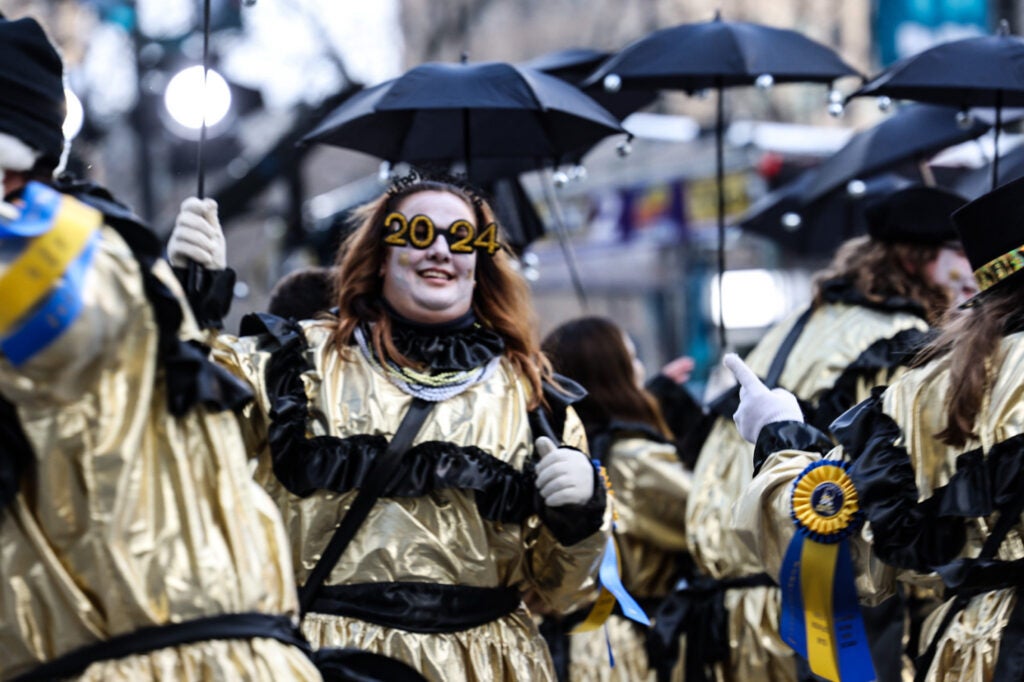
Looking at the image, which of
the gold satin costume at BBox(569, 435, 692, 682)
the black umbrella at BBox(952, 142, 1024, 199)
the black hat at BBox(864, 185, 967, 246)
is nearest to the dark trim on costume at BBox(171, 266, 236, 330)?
the gold satin costume at BBox(569, 435, 692, 682)

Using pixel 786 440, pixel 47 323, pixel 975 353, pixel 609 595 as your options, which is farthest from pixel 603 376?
pixel 47 323

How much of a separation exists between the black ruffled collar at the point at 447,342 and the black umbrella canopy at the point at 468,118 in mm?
1377

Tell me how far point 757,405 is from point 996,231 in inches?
29.8

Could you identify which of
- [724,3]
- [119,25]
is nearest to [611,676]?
[119,25]

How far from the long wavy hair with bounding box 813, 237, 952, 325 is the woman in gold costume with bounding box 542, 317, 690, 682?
844 millimetres

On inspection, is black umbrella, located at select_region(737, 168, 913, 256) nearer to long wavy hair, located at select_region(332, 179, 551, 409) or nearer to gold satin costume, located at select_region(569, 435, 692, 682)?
gold satin costume, located at select_region(569, 435, 692, 682)

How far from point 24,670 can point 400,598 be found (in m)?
1.59

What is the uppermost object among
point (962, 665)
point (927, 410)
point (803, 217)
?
point (803, 217)

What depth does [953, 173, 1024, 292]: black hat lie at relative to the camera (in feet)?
12.1

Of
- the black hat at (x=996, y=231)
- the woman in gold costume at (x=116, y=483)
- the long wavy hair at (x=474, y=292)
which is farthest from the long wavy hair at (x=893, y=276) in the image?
the woman in gold costume at (x=116, y=483)

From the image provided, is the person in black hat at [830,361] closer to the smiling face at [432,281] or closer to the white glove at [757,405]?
the white glove at [757,405]

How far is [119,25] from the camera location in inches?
603

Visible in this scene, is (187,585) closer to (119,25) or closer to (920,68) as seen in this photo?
(920,68)

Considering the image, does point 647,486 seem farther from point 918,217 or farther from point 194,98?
point 194,98
